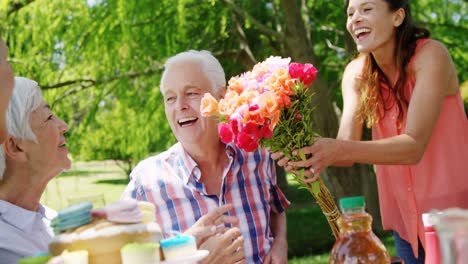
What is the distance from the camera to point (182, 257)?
1.47 meters

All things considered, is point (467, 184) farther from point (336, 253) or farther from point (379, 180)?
point (336, 253)

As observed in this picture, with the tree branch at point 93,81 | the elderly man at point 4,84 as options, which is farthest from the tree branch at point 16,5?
the elderly man at point 4,84

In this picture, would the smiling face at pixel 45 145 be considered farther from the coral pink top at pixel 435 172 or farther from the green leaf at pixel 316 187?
the coral pink top at pixel 435 172

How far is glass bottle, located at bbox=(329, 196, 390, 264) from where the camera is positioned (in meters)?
1.72

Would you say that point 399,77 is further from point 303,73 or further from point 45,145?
point 45,145

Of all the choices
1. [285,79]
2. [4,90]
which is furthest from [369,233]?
[4,90]

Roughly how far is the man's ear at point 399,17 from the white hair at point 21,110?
135 cm

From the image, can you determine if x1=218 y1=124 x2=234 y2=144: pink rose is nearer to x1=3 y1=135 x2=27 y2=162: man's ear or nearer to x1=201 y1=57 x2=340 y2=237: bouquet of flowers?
x1=201 y1=57 x2=340 y2=237: bouquet of flowers

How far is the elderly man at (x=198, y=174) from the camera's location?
9.09 feet

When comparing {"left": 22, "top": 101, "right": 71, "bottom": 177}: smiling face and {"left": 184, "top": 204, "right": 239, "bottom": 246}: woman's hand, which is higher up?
{"left": 22, "top": 101, "right": 71, "bottom": 177}: smiling face

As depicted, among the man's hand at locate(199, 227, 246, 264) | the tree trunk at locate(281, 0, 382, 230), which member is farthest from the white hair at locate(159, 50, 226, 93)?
the tree trunk at locate(281, 0, 382, 230)

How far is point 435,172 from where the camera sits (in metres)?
2.67

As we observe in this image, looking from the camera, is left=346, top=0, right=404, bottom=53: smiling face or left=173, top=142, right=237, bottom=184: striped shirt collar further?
left=173, top=142, right=237, bottom=184: striped shirt collar

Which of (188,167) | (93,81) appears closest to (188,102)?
(188,167)
